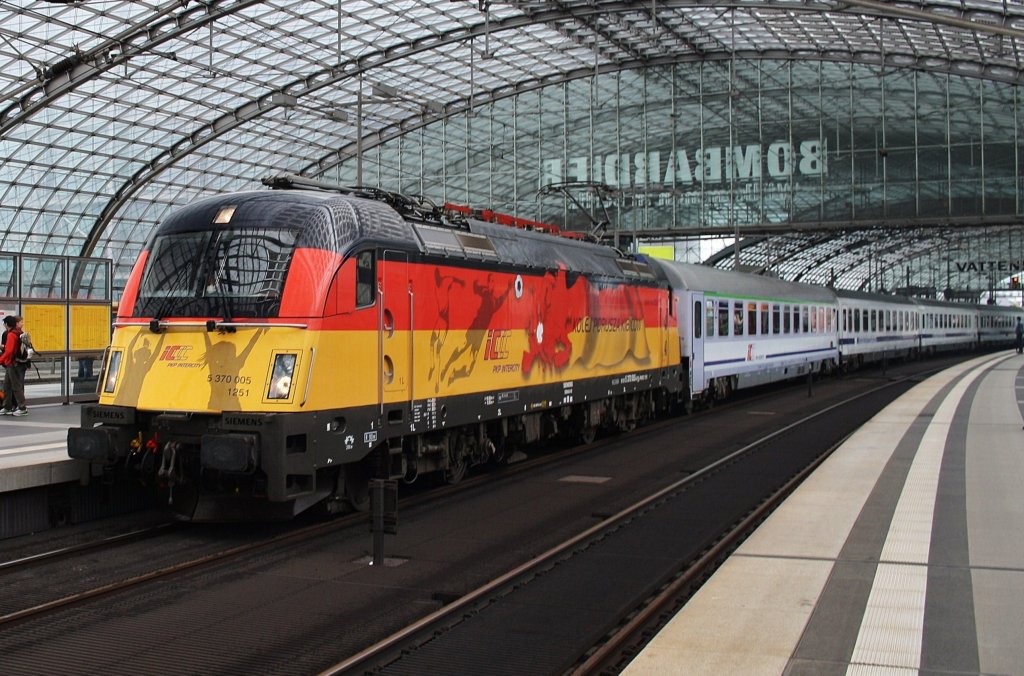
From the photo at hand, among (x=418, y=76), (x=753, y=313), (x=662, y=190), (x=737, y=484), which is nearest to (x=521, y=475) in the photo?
(x=737, y=484)

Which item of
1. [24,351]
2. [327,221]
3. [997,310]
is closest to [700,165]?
[24,351]

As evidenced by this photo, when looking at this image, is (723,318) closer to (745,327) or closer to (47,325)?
(745,327)

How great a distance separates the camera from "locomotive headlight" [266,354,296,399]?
33.6 feet

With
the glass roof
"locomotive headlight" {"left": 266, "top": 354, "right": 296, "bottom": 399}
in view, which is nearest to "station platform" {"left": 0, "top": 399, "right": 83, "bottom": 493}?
"locomotive headlight" {"left": 266, "top": 354, "right": 296, "bottom": 399}

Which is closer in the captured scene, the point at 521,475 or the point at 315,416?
the point at 315,416

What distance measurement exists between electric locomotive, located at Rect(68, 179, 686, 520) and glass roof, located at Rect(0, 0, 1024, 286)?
94.7 feet

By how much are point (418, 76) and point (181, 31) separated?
630 inches

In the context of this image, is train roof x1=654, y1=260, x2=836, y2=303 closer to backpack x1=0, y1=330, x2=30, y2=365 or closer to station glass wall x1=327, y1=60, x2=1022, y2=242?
station glass wall x1=327, y1=60, x2=1022, y2=242

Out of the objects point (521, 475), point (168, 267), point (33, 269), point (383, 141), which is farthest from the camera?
point (383, 141)

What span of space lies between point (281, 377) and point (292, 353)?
28 centimetres

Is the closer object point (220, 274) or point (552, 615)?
point (552, 615)

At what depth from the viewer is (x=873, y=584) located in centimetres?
866

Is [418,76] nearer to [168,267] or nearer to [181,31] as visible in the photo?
[181,31]

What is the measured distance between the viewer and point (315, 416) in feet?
34.1
